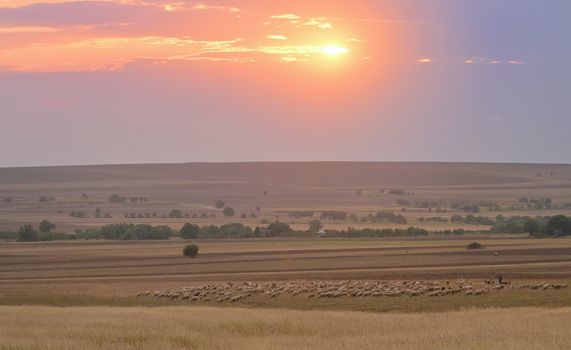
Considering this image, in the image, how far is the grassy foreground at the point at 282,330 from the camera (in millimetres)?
23359

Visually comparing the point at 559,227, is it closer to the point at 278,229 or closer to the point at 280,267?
the point at 278,229

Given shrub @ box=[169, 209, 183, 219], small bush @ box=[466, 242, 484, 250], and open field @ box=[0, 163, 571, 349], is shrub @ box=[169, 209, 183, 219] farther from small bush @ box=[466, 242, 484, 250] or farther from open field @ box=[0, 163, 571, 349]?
small bush @ box=[466, 242, 484, 250]

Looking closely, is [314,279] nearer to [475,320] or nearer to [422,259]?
[422,259]

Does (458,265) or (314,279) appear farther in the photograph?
(458,265)

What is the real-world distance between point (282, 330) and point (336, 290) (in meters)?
16.7

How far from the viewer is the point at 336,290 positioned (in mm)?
44406

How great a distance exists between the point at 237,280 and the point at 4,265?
21552 mm

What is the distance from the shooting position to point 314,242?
305 feet

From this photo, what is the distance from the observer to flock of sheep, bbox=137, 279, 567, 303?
42.8 m

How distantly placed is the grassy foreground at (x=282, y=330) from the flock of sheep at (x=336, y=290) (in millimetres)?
8296

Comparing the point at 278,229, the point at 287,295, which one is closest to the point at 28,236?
the point at 278,229

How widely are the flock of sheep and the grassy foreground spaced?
8296 mm

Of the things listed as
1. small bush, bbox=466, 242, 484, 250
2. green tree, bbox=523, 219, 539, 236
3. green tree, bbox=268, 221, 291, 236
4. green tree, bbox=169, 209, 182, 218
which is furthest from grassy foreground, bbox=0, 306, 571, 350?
green tree, bbox=169, 209, 182, 218

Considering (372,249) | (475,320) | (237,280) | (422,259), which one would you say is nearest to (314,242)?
(372,249)
